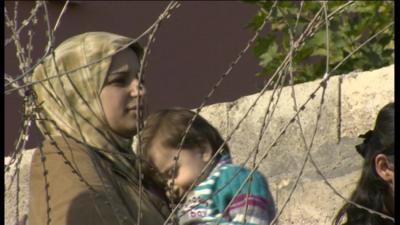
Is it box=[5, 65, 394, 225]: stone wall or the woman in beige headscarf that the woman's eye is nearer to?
the woman in beige headscarf

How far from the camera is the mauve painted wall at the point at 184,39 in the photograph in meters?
7.27

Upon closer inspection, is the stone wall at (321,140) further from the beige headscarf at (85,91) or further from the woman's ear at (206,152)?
the beige headscarf at (85,91)

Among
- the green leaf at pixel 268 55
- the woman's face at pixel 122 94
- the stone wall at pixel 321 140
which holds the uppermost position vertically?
the woman's face at pixel 122 94

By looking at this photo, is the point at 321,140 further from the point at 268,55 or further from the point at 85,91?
the point at 85,91

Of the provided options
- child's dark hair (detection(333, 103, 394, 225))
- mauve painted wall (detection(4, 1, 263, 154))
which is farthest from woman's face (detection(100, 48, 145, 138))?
mauve painted wall (detection(4, 1, 263, 154))

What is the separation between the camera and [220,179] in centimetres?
407

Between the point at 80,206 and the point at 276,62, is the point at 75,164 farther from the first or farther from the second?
the point at 276,62

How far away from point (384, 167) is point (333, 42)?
2.49 meters

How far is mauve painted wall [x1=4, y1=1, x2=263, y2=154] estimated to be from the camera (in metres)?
7.27

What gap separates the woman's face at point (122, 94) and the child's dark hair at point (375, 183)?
2.12 feet

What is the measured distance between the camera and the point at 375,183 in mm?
3730

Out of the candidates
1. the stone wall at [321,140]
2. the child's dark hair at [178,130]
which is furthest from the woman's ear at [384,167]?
the stone wall at [321,140]

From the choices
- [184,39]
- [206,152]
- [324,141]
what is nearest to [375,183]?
[206,152]

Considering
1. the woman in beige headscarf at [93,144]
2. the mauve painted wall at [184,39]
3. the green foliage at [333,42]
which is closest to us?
the woman in beige headscarf at [93,144]
